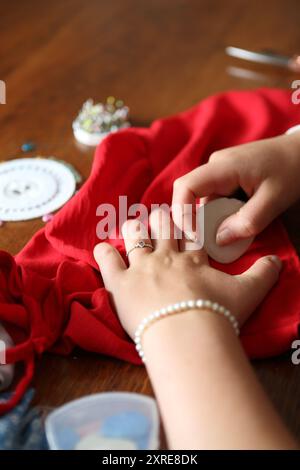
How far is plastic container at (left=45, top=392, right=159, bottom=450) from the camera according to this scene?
1.41 ft

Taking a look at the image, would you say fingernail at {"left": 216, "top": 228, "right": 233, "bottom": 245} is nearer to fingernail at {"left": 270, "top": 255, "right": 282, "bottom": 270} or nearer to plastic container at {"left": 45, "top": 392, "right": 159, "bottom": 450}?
fingernail at {"left": 270, "top": 255, "right": 282, "bottom": 270}

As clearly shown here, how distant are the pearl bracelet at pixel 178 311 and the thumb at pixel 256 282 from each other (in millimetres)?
27

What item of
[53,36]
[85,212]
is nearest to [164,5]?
[53,36]

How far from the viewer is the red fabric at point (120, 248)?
0.50 meters

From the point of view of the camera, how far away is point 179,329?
1.55 ft

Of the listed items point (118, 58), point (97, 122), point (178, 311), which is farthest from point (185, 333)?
point (118, 58)

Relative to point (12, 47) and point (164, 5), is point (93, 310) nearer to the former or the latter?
point (12, 47)

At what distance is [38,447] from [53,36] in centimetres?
83

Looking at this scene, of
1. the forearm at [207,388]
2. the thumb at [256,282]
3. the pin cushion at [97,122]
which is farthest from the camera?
the pin cushion at [97,122]

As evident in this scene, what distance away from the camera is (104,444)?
0.43m

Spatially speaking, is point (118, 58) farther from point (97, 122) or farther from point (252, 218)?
point (252, 218)

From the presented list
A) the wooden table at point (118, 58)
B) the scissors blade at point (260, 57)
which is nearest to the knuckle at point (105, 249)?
the wooden table at point (118, 58)

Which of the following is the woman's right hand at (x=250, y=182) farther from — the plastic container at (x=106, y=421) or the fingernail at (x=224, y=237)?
the plastic container at (x=106, y=421)

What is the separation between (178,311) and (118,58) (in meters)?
0.64
